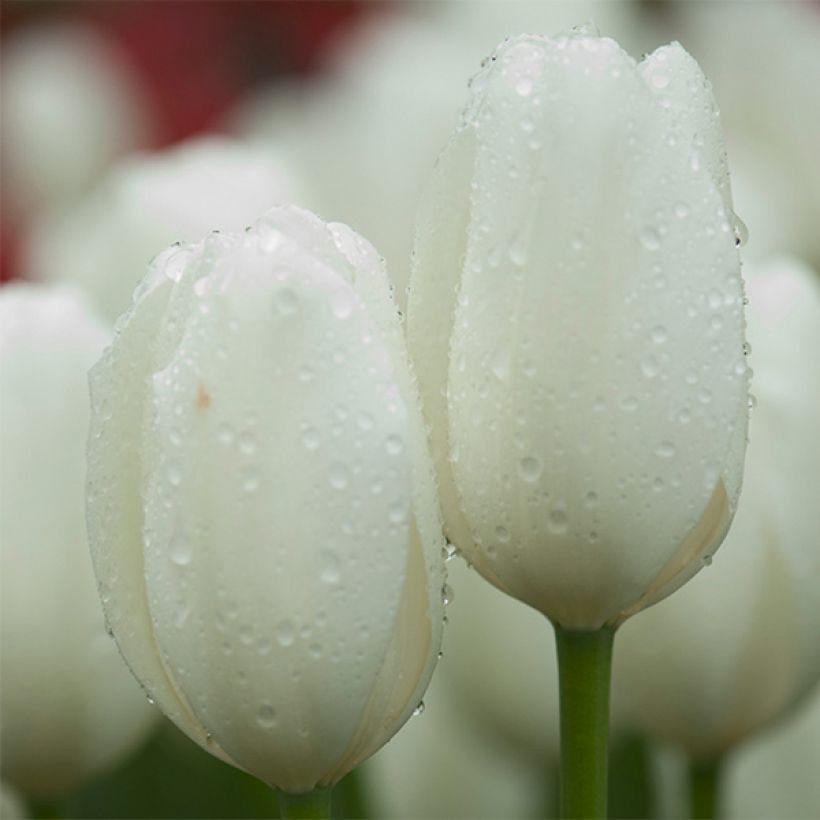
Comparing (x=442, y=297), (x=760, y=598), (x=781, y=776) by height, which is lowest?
(x=781, y=776)

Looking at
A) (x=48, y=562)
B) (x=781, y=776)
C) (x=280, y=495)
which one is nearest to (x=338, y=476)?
(x=280, y=495)

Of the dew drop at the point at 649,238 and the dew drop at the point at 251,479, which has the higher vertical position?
the dew drop at the point at 649,238

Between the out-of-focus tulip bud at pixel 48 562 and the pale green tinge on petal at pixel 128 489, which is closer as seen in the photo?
the pale green tinge on petal at pixel 128 489

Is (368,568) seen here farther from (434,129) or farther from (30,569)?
(434,129)

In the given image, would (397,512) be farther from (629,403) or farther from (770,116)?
(770,116)

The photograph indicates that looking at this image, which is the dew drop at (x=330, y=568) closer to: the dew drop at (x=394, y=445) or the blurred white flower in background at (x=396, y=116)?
the dew drop at (x=394, y=445)

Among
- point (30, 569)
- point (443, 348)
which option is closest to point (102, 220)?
point (30, 569)

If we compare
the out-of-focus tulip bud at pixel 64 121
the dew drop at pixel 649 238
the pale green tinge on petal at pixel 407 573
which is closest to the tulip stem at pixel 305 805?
the pale green tinge on petal at pixel 407 573
